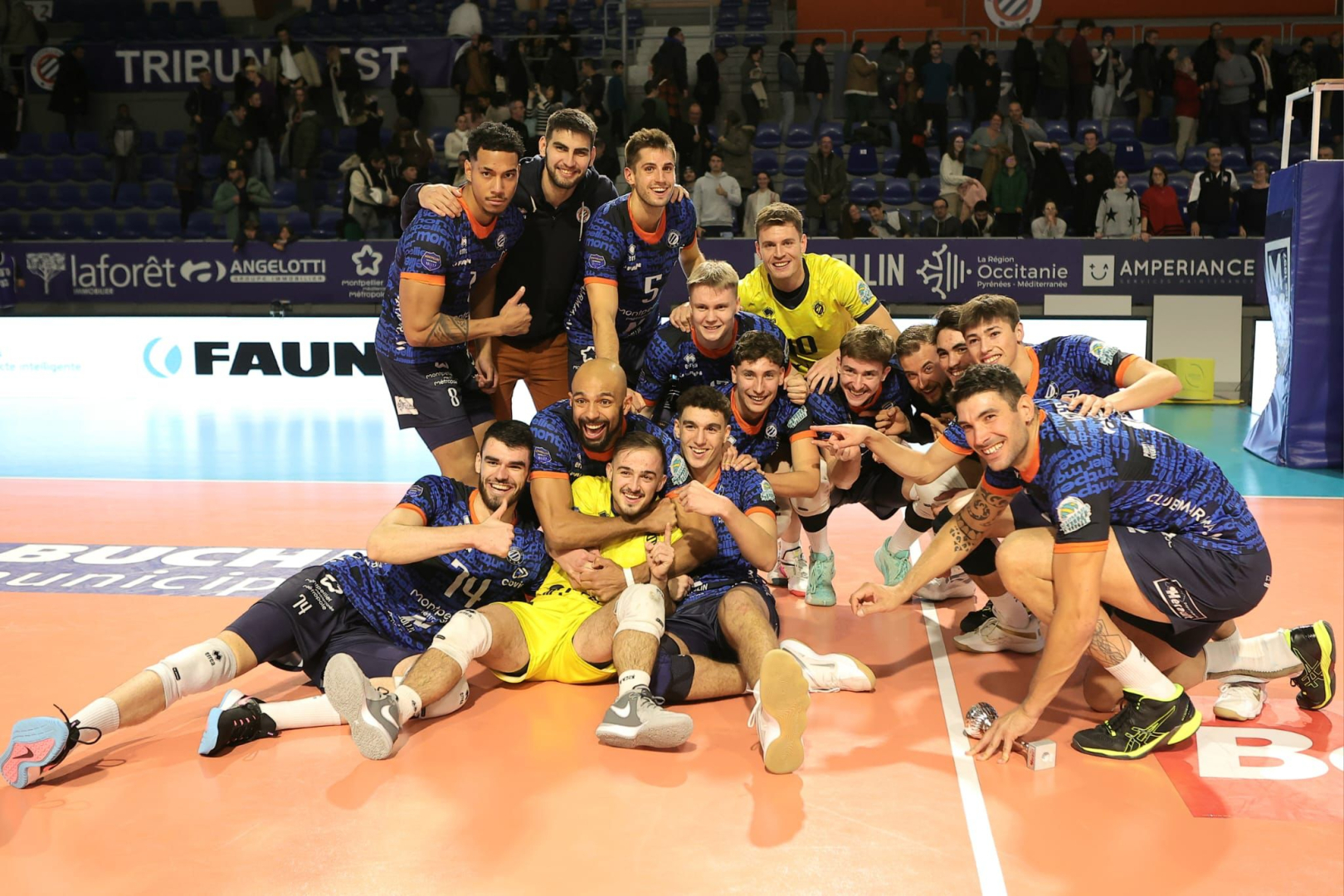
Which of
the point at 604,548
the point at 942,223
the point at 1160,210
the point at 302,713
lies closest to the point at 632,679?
the point at 604,548

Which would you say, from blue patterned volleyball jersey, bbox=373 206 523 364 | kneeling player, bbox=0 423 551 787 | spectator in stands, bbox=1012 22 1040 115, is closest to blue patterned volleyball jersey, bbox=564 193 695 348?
blue patterned volleyball jersey, bbox=373 206 523 364

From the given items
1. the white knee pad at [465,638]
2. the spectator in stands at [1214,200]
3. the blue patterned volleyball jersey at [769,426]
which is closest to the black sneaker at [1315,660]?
the blue patterned volleyball jersey at [769,426]

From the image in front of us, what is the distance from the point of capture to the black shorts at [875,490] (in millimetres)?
6750

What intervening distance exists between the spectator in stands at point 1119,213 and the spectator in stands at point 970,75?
286 centimetres

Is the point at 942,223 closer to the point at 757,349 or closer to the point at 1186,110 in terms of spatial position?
the point at 1186,110

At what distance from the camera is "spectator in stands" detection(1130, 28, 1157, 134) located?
1825cm

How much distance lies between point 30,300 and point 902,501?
15386mm

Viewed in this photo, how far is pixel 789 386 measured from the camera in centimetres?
619

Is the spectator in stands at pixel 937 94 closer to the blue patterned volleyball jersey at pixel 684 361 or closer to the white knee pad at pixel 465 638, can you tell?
the blue patterned volleyball jersey at pixel 684 361

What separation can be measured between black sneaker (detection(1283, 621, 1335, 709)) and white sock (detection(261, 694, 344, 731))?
3.90 metres

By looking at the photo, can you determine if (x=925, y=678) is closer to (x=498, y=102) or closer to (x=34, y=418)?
(x=34, y=418)

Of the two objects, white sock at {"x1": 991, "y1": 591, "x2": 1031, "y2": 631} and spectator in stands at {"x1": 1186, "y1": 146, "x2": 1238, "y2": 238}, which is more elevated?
spectator in stands at {"x1": 1186, "y1": 146, "x2": 1238, "y2": 238}

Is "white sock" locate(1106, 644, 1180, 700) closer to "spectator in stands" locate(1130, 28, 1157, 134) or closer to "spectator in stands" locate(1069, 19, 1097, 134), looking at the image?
"spectator in stands" locate(1069, 19, 1097, 134)

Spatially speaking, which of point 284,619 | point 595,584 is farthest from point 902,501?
point 284,619
